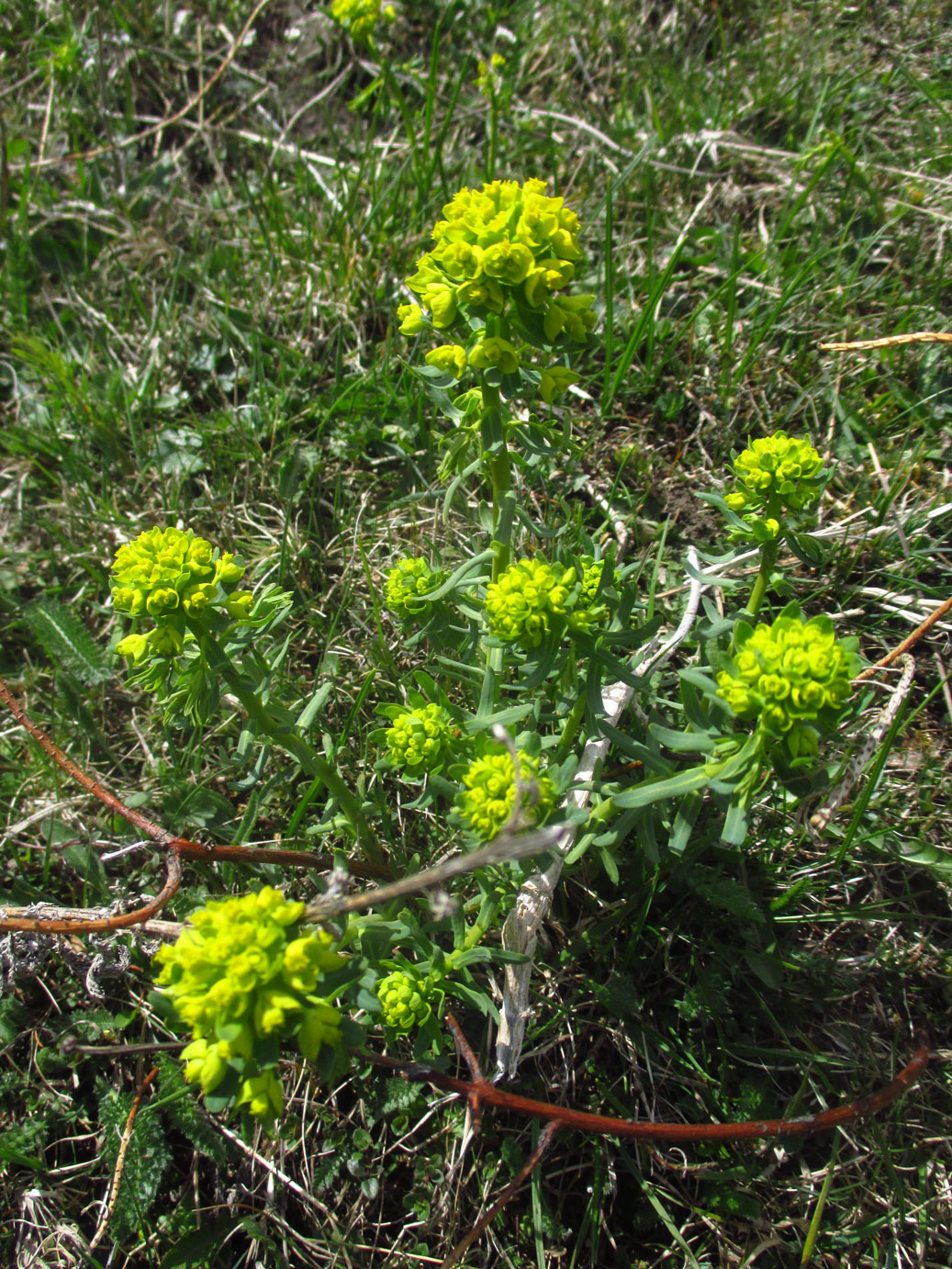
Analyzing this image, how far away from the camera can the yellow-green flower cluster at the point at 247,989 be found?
1.82 metres

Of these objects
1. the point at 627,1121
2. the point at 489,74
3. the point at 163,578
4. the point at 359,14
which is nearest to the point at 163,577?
the point at 163,578

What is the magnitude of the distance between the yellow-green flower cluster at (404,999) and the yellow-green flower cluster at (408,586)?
107 cm

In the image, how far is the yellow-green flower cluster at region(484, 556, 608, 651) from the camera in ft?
7.35

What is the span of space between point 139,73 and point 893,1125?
248 inches

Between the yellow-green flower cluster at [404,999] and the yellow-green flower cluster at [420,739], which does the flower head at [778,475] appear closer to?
the yellow-green flower cluster at [420,739]

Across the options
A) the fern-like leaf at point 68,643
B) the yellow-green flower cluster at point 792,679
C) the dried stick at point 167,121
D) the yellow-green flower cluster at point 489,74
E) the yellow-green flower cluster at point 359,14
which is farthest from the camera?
the dried stick at point 167,121

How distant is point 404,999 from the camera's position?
236cm

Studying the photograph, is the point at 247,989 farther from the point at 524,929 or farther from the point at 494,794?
the point at 524,929

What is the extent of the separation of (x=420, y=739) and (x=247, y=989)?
868 millimetres

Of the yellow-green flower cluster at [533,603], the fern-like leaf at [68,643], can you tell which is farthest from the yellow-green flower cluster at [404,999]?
the fern-like leaf at [68,643]

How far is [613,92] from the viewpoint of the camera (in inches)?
187

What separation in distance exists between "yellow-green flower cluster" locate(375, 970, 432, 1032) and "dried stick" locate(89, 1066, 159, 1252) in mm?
1030

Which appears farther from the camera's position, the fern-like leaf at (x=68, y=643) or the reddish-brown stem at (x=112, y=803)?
the fern-like leaf at (x=68, y=643)

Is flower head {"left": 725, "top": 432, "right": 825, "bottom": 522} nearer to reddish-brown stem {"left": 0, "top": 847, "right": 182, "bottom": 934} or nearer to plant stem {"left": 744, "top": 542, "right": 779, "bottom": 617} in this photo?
plant stem {"left": 744, "top": 542, "right": 779, "bottom": 617}
